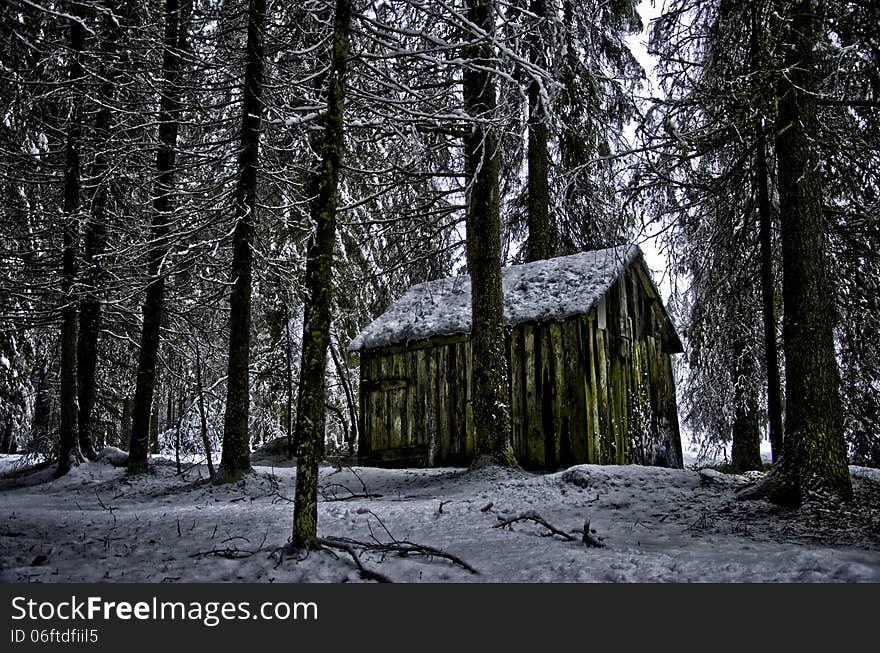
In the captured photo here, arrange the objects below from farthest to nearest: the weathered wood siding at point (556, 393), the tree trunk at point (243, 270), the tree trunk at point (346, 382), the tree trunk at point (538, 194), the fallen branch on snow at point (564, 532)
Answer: the tree trunk at point (346, 382)
the tree trunk at point (538, 194)
the weathered wood siding at point (556, 393)
the tree trunk at point (243, 270)
the fallen branch on snow at point (564, 532)

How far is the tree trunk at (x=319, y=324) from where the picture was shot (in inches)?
186

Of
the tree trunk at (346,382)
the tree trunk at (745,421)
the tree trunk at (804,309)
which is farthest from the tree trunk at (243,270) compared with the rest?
the tree trunk at (745,421)

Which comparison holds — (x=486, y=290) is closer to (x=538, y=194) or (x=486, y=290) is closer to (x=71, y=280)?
(x=538, y=194)

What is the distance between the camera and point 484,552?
Answer: 496cm

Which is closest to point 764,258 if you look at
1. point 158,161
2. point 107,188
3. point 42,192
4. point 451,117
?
point 451,117

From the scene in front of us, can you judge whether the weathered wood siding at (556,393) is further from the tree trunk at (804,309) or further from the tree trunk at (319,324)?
the tree trunk at (319,324)

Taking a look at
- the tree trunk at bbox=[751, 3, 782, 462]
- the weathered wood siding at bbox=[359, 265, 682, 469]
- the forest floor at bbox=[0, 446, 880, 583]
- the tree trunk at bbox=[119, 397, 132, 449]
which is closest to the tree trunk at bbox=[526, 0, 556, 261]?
the weathered wood siding at bbox=[359, 265, 682, 469]

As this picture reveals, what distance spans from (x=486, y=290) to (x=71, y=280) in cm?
828

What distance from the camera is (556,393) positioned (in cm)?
1170

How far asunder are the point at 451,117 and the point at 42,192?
38.6 feet

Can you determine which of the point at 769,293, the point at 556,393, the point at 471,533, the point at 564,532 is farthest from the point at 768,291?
the point at 471,533

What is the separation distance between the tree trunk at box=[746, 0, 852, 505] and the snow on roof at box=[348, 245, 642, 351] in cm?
486

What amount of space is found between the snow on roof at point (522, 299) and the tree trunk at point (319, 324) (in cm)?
639
